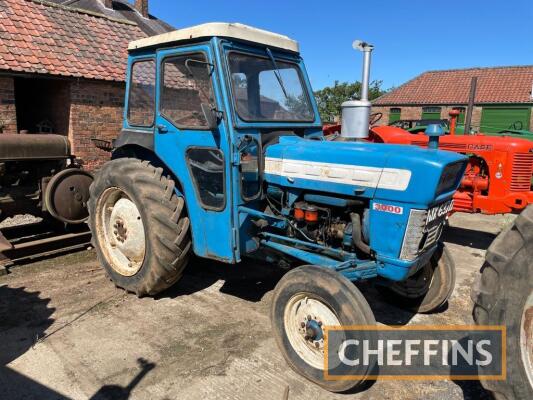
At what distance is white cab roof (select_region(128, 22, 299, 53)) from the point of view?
3.40 m

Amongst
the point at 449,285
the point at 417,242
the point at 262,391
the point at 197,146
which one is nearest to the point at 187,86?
the point at 197,146

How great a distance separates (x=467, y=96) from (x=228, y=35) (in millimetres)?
22836

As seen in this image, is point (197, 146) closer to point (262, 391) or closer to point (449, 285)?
point (262, 391)

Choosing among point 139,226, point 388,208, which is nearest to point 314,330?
point 388,208

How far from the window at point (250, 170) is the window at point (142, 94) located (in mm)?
1149

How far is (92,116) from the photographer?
8844 mm

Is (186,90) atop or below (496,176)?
atop

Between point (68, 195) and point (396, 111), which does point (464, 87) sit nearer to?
point (396, 111)

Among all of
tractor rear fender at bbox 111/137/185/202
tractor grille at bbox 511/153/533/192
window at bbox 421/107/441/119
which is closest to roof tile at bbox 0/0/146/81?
tractor rear fender at bbox 111/137/185/202

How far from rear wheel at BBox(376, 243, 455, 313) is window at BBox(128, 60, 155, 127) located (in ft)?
9.01

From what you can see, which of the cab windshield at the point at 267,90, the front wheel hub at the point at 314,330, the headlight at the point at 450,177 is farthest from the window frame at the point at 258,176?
the headlight at the point at 450,177

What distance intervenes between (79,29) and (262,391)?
8956mm

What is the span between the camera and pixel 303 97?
162 inches

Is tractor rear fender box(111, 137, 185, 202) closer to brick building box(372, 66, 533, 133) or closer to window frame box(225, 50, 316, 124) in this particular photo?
window frame box(225, 50, 316, 124)
